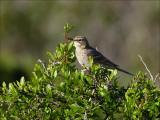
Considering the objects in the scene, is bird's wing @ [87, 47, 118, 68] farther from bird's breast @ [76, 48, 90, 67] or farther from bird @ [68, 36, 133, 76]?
bird's breast @ [76, 48, 90, 67]

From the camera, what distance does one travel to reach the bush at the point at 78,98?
3.42 metres

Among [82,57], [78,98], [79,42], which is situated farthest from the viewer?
[79,42]

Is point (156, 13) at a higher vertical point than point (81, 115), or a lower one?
higher

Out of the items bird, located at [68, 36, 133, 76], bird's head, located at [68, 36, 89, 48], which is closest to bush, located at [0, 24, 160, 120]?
bird, located at [68, 36, 133, 76]

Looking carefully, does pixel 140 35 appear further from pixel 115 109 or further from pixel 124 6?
pixel 115 109

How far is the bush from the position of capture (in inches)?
135

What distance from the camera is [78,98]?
11.1 feet

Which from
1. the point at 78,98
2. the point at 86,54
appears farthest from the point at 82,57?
the point at 78,98

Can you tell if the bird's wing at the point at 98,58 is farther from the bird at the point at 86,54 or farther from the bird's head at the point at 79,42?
the bird's head at the point at 79,42

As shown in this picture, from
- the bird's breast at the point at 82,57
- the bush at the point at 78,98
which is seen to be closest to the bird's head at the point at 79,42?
the bird's breast at the point at 82,57

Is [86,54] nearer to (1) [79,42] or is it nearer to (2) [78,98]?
(1) [79,42]

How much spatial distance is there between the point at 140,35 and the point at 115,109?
39.7 ft

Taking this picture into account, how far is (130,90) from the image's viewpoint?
3.48m

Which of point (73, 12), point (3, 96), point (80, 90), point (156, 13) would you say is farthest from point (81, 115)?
point (73, 12)
